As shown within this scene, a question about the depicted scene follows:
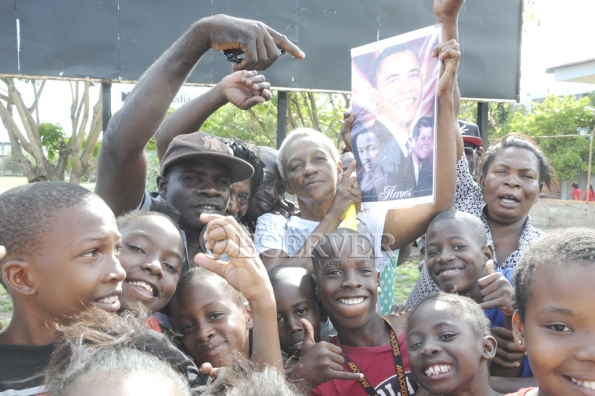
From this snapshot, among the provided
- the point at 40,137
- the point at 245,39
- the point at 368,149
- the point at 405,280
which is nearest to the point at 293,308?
the point at 368,149

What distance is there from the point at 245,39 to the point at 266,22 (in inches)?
126

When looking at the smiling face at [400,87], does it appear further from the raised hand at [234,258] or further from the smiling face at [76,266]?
the smiling face at [76,266]

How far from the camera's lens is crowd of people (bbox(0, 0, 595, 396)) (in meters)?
1.59

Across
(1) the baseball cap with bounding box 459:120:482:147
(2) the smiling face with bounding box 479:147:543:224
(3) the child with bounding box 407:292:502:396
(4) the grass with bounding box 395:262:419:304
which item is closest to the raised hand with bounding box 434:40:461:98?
(2) the smiling face with bounding box 479:147:543:224

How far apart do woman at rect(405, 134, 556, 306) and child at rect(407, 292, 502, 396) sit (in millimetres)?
554

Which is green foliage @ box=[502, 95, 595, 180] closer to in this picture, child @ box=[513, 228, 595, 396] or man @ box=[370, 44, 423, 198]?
man @ box=[370, 44, 423, 198]

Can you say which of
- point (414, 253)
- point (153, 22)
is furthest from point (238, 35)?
point (414, 253)

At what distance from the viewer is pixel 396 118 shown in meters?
2.94

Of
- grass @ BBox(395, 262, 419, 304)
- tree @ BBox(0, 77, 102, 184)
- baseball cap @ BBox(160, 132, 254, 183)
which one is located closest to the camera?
baseball cap @ BBox(160, 132, 254, 183)

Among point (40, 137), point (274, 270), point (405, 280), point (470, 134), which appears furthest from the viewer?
point (40, 137)

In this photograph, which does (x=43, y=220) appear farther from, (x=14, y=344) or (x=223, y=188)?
(x=223, y=188)

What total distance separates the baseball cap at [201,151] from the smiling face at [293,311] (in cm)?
67

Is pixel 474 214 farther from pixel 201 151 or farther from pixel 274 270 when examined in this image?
pixel 201 151

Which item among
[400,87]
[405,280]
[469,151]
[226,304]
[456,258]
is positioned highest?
[400,87]
